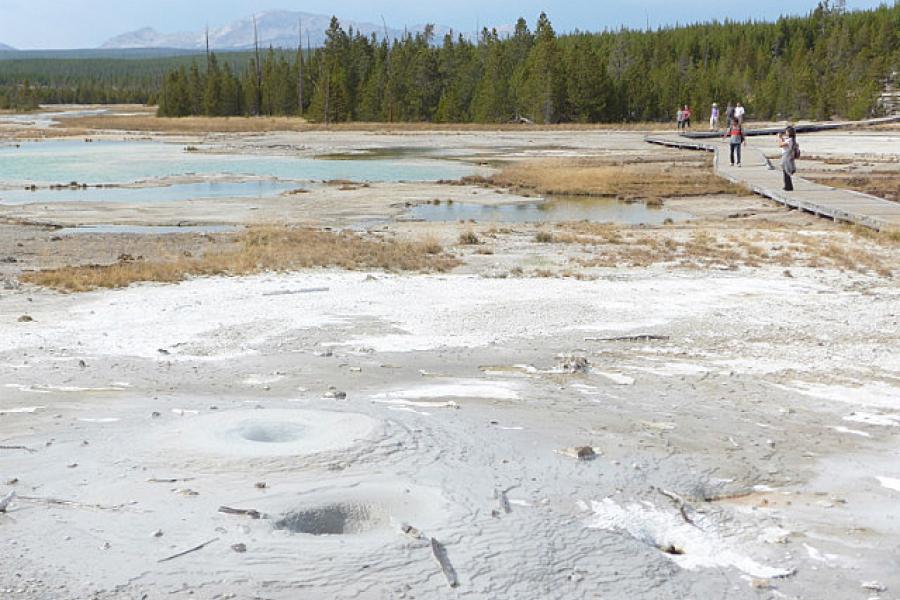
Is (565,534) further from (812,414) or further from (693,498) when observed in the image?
(812,414)

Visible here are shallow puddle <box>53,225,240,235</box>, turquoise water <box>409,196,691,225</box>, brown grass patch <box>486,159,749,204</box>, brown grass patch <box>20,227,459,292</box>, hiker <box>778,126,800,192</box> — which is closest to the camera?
brown grass patch <box>20,227,459,292</box>

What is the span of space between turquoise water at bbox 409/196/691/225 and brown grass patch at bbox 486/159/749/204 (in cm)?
130

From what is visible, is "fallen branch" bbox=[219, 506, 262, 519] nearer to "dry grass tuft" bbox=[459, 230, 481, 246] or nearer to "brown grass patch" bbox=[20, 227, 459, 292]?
"brown grass patch" bbox=[20, 227, 459, 292]

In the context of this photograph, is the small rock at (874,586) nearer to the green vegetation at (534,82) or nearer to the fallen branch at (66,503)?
the fallen branch at (66,503)

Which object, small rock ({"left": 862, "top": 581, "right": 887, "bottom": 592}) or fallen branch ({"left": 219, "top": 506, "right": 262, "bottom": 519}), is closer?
small rock ({"left": 862, "top": 581, "right": 887, "bottom": 592})

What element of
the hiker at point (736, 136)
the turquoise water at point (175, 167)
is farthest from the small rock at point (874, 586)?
the turquoise water at point (175, 167)

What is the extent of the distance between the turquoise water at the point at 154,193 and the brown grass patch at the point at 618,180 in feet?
23.9

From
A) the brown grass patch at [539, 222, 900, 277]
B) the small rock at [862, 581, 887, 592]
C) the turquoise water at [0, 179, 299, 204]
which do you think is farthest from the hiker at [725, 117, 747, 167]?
the small rock at [862, 581, 887, 592]

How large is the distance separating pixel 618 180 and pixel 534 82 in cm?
5032

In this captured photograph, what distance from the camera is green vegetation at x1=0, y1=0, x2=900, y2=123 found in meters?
84.5

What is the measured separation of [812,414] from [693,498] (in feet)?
7.42

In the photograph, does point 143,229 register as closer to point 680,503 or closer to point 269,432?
point 269,432

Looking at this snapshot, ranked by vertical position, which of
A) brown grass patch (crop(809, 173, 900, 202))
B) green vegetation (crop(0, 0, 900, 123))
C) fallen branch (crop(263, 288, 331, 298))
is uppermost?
green vegetation (crop(0, 0, 900, 123))

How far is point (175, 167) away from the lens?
4309cm
